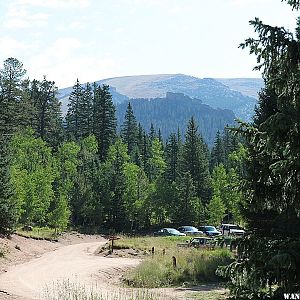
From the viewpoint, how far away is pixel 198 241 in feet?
118

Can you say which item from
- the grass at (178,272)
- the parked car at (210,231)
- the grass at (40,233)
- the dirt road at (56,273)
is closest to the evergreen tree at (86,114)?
the parked car at (210,231)

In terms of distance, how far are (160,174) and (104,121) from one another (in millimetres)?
14605

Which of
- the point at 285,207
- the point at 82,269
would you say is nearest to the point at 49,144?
the point at 82,269

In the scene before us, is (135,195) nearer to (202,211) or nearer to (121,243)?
(202,211)

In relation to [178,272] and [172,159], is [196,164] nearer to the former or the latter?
[172,159]

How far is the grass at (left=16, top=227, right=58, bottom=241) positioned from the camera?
130 ft

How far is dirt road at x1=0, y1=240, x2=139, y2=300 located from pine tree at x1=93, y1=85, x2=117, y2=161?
144 ft

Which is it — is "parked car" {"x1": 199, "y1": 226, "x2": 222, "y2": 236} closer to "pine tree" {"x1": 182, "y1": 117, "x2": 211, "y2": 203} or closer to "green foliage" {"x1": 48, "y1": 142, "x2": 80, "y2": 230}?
"pine tree" {"x1": 182, "y1": 117, "x2": 211, "y2": 203}

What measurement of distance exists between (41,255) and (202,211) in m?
29.4

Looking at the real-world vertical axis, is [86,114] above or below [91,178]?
above

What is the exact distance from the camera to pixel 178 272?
21781 millimetres

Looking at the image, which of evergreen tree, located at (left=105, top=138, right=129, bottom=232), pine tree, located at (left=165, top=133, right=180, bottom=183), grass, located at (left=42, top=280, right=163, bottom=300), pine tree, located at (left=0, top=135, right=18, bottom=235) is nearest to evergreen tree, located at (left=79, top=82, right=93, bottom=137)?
pine tree, located at (left=165, top=133, right=180, bottom=183)

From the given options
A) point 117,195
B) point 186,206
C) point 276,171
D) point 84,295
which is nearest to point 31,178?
point 117,195

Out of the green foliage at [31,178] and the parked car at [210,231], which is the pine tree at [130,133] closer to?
the green foliage at [31,178]
